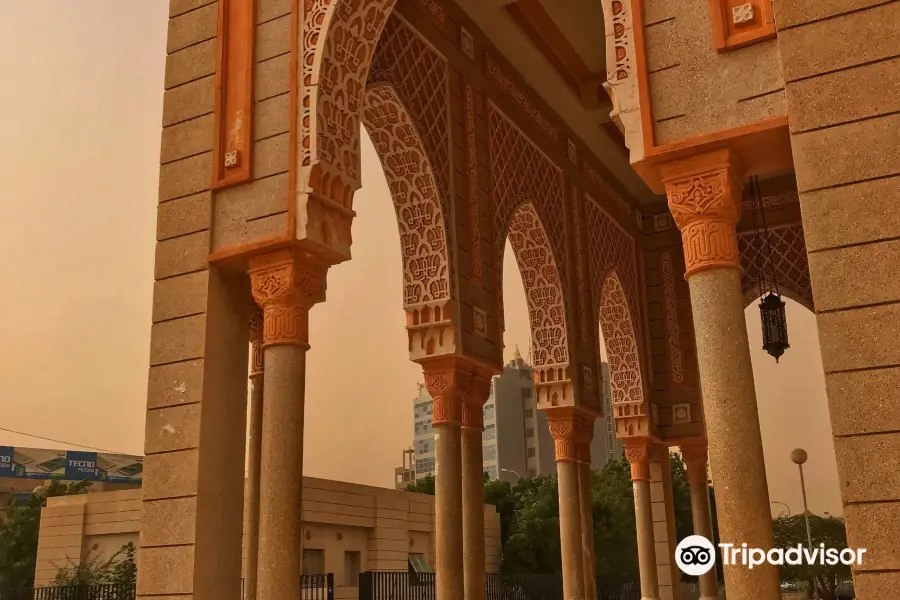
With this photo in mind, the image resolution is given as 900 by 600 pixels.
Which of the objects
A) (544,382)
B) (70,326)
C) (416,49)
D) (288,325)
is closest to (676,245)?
(544,382)

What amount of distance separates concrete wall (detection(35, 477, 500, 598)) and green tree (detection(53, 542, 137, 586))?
184mm

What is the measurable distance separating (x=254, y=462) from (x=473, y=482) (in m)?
2.15

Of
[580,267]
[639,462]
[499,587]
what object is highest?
[580,267]

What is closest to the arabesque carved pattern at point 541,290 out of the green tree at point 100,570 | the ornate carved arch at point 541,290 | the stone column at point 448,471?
the ornate carved arch at point 541,290

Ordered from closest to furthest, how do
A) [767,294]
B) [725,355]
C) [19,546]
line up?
[725,355], [767,294], [19,546]

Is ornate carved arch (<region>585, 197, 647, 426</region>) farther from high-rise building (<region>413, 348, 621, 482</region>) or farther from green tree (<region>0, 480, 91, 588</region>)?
high-rise building (<region>413, 348, 621, 482</region>)

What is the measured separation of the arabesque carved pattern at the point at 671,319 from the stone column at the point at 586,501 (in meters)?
2.44

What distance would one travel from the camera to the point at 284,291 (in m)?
5.33

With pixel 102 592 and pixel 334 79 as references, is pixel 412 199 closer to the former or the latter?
pixel 334 79

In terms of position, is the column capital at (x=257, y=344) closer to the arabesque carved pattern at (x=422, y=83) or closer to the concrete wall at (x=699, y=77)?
the arabesque carved pattern at (x=422, y=83)

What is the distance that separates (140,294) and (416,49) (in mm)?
9086

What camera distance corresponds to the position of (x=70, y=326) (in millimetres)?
14734

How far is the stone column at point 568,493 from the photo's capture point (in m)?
9.79

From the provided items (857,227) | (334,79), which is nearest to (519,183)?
(334,79)
